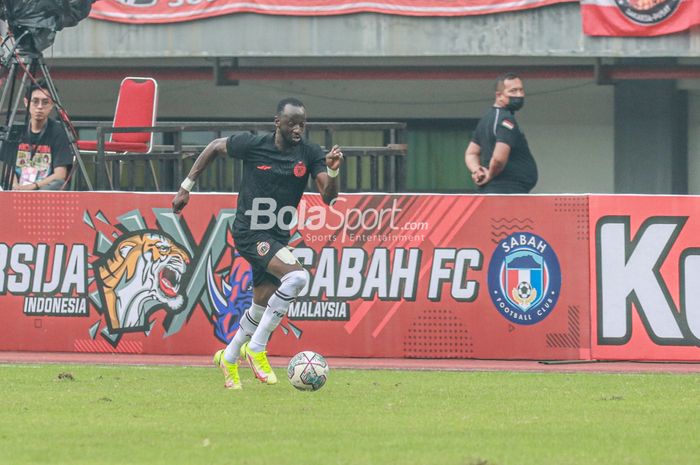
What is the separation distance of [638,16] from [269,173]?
10782mm

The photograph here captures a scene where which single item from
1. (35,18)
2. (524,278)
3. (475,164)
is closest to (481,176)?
(475,164)

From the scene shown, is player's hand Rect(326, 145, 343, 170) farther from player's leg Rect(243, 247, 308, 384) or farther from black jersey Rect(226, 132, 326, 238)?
player's leg Rect(243, 247, 308, 384)

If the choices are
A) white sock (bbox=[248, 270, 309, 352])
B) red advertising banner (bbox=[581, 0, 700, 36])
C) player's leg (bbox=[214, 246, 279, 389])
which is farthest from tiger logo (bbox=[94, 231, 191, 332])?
red advertising banner (bbox=[581, 0, 700, 36])

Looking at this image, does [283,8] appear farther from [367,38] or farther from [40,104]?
[40,104]

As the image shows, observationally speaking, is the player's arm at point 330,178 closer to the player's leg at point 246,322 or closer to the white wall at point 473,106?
the player's leg at point 246,322

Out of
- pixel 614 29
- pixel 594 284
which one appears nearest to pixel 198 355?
pixel 594 284

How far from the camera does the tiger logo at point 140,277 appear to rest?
13305 millimetres

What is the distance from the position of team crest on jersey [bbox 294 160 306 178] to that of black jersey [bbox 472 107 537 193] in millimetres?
3290

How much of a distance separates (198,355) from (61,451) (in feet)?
18.5

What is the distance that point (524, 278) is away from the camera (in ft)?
42.4

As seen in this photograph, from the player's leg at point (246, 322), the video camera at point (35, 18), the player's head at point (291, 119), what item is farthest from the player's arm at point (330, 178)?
the video camera at point (35, 18)

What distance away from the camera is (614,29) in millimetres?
20375

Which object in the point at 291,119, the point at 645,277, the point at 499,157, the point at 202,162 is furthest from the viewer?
the point at 499,157

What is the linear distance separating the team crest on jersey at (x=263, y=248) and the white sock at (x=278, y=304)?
8.8 inches
